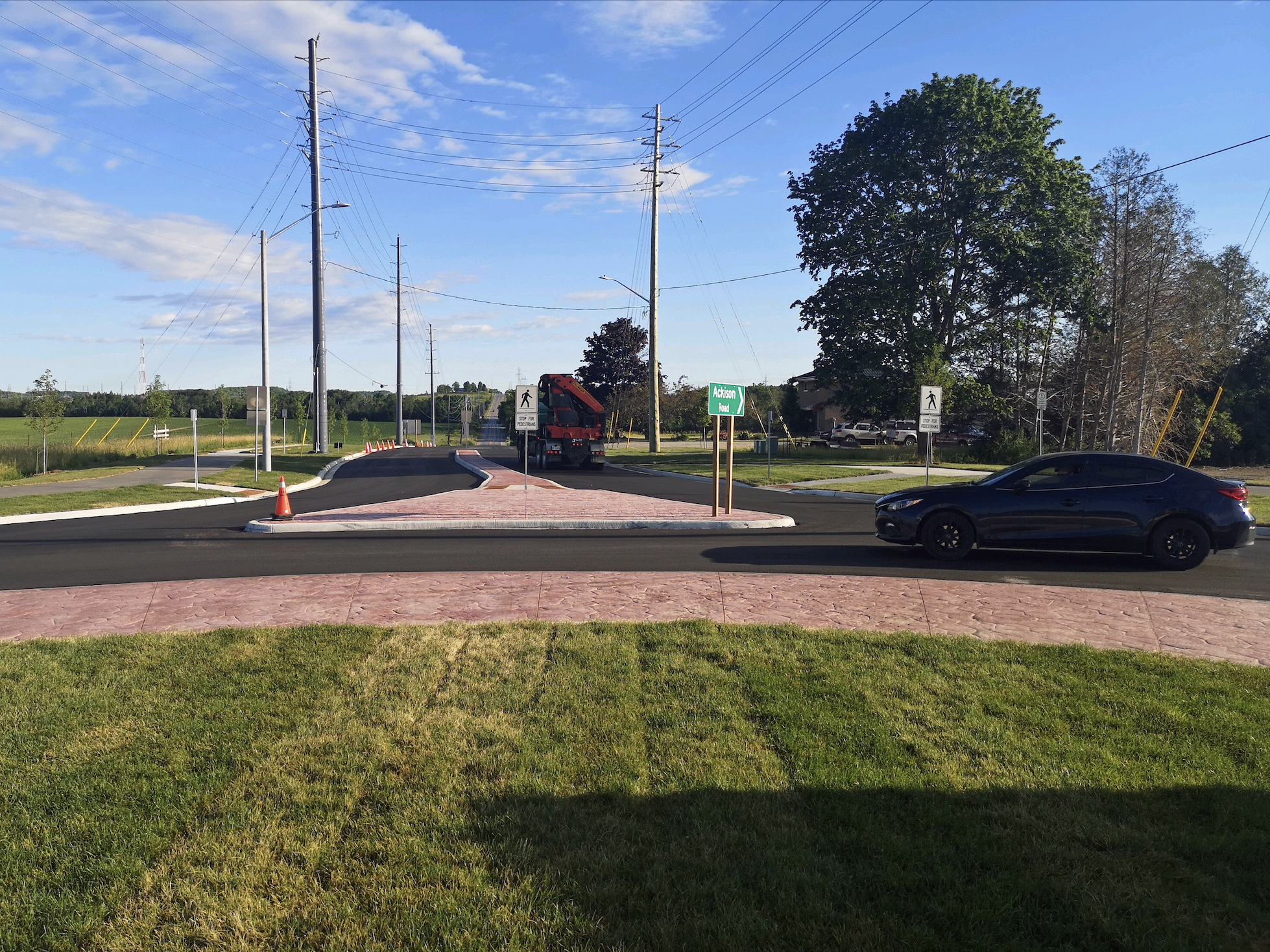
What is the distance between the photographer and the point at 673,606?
29.6 feet

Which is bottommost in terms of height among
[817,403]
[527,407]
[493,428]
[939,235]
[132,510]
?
[132,510]

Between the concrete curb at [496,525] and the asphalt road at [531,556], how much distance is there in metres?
0.47

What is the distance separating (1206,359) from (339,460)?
47178 mm

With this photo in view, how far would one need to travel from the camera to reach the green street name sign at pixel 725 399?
16.9 m

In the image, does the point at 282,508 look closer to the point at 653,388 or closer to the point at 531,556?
the point at 531,556

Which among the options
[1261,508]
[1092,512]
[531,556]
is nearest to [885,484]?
[1261,508]

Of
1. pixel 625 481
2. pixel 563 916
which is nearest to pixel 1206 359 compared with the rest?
pixel 625 481

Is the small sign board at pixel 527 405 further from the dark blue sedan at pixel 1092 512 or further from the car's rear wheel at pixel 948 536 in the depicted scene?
the car's rear wheel at pixel 948 536

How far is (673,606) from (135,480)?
24.0m

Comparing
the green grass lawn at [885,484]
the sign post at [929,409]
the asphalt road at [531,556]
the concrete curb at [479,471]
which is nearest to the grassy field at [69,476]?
the asphalt road at [531,556]

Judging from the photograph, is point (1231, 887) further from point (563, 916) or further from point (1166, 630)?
point (1166, 630)

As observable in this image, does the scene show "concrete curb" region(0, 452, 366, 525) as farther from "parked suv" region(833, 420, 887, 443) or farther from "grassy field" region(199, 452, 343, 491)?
"parked suv" region(833, 420, 887, 443)

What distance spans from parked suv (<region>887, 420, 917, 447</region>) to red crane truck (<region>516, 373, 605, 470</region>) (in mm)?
27957

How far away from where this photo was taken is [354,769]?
476 centimetres
